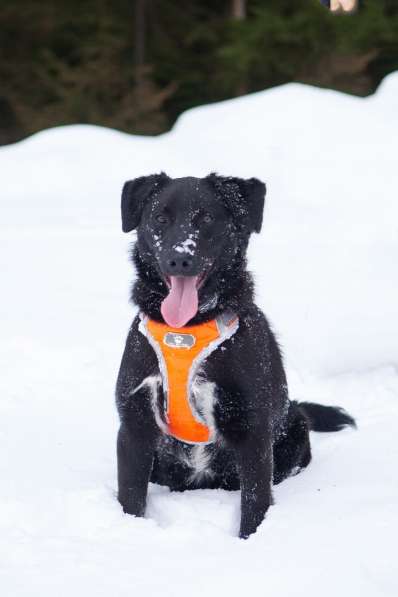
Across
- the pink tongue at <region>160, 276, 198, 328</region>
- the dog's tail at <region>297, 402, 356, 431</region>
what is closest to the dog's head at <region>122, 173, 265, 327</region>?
the pink tongue at <region>160, 276, 198, 328</region>

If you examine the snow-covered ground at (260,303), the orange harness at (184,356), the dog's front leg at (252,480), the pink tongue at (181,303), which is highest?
the pink tongue at (181,303)

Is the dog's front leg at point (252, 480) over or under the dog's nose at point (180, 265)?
under

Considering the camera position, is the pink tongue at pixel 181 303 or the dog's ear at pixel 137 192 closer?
the pink tongue at pixel 181 303

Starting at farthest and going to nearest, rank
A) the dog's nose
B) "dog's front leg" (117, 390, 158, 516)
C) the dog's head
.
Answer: "dog's front leg" (117, 390, 158, 516)
the dog's head
the dog's nose

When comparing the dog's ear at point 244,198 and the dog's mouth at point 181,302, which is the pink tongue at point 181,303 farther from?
the dog's ear at point 244,198

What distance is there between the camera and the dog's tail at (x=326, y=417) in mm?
4707

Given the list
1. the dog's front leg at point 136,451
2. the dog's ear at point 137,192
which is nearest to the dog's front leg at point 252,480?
the dog's front leg at point 136,451

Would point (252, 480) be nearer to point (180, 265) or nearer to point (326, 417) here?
point (180, 265)

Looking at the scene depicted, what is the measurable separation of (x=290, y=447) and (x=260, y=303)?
2.67 meters

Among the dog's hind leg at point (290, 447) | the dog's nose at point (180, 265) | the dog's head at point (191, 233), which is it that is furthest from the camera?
the dog's hind leg at point (290, 447)

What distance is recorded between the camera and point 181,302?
11.7 ft

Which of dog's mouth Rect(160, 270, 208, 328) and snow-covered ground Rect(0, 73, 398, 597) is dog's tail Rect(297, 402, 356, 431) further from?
dog's mouth Rect(160, 270, 208, 328)

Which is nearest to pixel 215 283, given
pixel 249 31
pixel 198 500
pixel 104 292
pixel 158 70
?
pixel 198 500

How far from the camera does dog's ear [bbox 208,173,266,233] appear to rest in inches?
145
